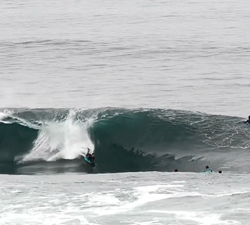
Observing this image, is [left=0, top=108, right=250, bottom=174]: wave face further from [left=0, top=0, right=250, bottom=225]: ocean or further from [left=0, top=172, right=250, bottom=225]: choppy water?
[left=0, top=172, right=250, bottom=225]: choppy water

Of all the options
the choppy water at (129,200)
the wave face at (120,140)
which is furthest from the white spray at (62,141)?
the choppy water at (129,200)

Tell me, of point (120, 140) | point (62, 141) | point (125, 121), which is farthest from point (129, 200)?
point (125, 121)

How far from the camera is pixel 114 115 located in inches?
2201

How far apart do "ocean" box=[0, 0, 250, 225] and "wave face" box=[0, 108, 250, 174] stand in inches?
2.8

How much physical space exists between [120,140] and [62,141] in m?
3.60

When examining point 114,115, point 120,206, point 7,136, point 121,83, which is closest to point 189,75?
point 121,83

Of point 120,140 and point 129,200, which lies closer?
point 129,200

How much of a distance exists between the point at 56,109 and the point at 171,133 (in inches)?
344

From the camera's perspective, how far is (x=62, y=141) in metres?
53.3

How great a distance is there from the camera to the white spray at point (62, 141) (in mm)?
52250

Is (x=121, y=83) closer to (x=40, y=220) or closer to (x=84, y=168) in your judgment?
(x=84, y=168)

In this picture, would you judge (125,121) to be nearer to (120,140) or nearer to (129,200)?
(120,140)

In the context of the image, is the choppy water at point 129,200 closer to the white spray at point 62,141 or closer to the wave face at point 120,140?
the wave face at point 120,140

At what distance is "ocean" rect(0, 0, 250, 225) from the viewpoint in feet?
125
